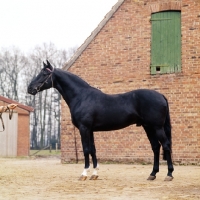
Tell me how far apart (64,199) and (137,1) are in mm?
10237

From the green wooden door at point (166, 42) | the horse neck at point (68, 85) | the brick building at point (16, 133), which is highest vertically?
the green wooden door at point (166, 42)

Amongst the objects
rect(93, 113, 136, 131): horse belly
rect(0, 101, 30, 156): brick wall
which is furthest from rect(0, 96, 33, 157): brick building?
rect(93, 113, 136, 131): horse belly

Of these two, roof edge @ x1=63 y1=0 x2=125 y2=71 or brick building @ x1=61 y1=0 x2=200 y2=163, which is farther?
roof edge @ x1=63 y1=0 x2=125 y2=71

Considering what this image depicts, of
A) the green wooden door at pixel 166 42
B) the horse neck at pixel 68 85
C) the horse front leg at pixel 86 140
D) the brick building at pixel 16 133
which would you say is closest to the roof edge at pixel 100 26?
the green wooden door at pixel 166 42

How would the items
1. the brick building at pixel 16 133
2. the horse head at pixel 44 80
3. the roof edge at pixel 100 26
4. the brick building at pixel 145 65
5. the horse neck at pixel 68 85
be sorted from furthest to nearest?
the brick building at pixel 16 133 < the roof edge at pixel 100 26 < the brick building at pixel 145 65 < the horse head at pixel 44 80 < the horse neck at pixel 68 85

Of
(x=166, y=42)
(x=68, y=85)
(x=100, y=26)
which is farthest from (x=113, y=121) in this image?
(x=100, y=26)

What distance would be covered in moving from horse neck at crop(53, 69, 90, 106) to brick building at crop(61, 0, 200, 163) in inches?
209

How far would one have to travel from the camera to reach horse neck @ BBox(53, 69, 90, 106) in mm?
10641

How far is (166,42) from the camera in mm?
15641

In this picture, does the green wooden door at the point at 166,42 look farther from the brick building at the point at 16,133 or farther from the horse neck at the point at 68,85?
the brick building at the point at 16,133

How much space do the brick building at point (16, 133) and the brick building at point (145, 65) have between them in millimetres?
12226

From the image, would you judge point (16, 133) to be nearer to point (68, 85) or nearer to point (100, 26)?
point (100, 26)

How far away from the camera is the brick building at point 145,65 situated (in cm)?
1500

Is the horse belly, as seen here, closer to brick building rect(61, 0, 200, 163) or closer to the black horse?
the black horse
